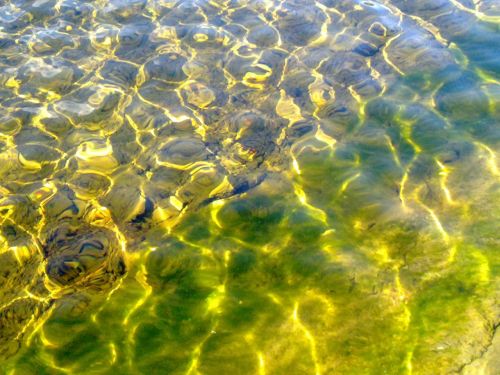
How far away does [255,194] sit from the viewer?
14.8ft

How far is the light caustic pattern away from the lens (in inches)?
128

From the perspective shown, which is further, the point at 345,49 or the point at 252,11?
the point at 252,11

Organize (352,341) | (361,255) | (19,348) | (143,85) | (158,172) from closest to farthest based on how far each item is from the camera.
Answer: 1. (352,341)
2. (19,348)
3. (361,255)
4. (158,172)
5. (143,85)

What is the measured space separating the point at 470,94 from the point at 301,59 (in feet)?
8.01

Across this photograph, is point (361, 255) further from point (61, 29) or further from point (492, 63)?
point (61, 29)

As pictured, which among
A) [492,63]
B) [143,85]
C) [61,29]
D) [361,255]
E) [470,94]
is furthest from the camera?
[61,29]

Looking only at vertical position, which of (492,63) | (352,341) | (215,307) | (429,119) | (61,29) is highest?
(492,63)

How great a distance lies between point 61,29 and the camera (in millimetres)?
7316

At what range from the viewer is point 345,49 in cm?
651

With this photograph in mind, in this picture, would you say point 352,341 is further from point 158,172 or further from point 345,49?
point 345,49

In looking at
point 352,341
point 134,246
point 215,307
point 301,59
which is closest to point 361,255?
point 352,341

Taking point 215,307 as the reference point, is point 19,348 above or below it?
below

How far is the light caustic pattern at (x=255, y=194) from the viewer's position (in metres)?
3.24

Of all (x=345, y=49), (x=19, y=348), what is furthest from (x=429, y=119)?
(x=19, y=348)
